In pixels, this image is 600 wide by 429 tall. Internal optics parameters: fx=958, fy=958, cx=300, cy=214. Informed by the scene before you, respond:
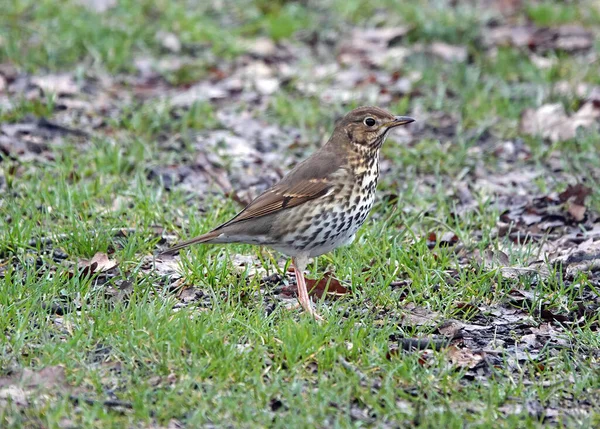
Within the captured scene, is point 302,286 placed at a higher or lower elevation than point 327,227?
lower

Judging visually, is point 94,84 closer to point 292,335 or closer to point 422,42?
point 422,42

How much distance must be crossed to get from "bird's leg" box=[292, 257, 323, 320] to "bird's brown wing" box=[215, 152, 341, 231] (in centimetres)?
35

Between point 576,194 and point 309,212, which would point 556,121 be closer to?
point 576,194

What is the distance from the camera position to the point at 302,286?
585 cm

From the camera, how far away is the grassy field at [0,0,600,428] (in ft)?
15.5

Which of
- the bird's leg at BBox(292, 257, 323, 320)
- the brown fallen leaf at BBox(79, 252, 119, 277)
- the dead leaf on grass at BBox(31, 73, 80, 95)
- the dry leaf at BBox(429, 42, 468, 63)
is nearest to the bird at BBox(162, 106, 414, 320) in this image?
the bird's leg at BBox(292, 257, 323, 320)

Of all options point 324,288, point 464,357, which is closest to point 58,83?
point 324,288

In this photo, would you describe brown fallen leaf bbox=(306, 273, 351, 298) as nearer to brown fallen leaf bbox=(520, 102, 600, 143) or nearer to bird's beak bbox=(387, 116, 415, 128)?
bird's beak bbox=(387, 116, 415, 128)

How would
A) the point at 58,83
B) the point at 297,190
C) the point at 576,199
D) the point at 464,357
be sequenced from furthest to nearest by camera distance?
the point at 58,83 < the point at 576,199 < the point at 297,190 < the point at 464,357

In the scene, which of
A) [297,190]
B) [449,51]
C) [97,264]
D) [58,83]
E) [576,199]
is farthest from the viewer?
[449,51]

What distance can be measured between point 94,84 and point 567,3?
245 inches

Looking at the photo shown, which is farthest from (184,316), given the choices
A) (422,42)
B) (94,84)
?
(422,42)

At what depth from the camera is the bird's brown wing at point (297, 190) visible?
5961 mm

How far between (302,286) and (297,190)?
0.61 meters
